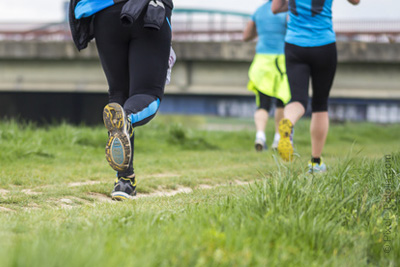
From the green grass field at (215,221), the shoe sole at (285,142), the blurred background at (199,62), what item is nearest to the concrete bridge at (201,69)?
the blurred background at (199,62)

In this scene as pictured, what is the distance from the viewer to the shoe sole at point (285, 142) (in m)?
4.35

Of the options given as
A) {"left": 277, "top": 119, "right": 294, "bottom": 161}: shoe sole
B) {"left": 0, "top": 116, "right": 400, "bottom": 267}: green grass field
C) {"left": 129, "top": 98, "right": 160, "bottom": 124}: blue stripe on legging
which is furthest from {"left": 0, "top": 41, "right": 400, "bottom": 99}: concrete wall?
{"left": 129, "top": 98, "right": 160, "bottom": 124}: blue stripe on legging

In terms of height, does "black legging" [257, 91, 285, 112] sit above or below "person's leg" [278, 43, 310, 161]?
below

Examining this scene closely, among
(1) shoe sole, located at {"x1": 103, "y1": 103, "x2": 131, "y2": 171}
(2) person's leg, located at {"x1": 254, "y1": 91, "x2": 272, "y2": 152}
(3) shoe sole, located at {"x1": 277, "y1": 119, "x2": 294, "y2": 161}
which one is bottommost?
(2) person's leg, located at {"x1": 254, "y1": 91, "x2": 272, "y2": 152}

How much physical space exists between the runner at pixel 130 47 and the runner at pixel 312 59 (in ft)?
5.14

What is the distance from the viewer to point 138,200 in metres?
3.32

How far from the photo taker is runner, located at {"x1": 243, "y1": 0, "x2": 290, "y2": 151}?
287 inches

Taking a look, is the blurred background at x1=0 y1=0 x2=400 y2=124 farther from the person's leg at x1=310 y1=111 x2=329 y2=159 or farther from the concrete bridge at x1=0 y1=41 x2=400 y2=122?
the person's leg at x1=310 y1=111 x2=329 y2=159

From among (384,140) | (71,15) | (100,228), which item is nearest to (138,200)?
(100,228)

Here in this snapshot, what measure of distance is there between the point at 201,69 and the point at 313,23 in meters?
10.3

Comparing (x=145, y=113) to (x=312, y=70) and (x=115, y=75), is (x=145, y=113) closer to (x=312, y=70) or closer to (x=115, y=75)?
(x=115, y=75)

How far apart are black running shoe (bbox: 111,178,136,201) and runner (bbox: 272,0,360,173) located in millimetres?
1581

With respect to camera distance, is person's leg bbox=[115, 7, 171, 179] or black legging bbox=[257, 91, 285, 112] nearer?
person's leg bbox=[115, 7, 171, 179]

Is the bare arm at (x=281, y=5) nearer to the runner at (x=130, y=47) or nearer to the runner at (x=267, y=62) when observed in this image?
the runner at (x=130, y=47)
